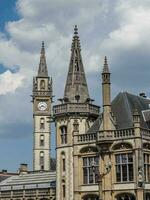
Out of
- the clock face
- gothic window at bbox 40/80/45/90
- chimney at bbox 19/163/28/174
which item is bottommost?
chimney at bbox 19/163/28/174

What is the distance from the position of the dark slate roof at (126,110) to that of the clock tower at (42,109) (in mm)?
48792

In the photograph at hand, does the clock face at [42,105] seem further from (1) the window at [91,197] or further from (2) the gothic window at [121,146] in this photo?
(2) the gothic window at [121,146]

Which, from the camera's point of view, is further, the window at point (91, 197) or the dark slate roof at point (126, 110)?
the dark slate roof at point (126, 110)

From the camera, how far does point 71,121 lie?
65750 millimetres

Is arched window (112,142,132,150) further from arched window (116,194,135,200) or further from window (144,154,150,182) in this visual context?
arched window (116,194,135,200)

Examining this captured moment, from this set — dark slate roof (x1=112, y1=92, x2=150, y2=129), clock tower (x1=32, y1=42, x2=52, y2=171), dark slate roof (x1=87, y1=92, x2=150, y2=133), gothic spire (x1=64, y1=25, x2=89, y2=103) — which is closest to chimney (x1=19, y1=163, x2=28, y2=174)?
clock tower (x1=32, y1=42, x2=52, y2=171)

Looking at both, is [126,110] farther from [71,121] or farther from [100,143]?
[71,121]

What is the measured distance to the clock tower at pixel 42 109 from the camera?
370 ft

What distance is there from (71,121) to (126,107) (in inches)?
280

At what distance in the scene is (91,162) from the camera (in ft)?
202

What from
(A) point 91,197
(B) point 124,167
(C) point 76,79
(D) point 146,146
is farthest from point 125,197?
(C) point 76,79

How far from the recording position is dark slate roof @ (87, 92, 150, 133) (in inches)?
2418

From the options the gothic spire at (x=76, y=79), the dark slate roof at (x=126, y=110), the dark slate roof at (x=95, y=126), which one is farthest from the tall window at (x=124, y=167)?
the gothic spire at (x=76, y=79)

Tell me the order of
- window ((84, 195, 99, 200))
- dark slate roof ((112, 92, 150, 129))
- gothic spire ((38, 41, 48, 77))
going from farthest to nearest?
gothic spire ((38, 41, 48, 77)) < dark slate roof ((112, 92, 150, 129)) < window ((84, 195, 99, 200))
